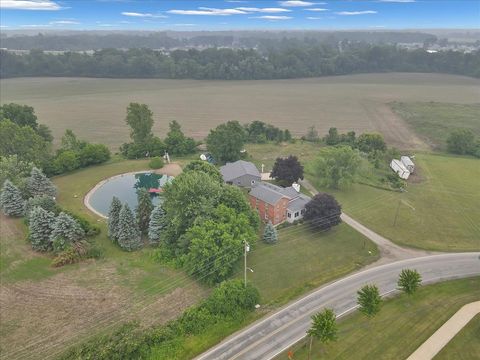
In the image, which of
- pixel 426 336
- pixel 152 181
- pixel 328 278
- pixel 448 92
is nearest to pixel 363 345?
pixel 426 336

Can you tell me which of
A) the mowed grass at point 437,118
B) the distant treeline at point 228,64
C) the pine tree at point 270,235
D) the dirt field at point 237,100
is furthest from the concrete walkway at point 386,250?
the distant treeline at point 228,64

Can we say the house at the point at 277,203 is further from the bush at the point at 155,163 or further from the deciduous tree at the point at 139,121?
the deciduous tree at the point at 139,121

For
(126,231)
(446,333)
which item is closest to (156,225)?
(126,231)

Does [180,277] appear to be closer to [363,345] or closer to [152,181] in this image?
[363,345]

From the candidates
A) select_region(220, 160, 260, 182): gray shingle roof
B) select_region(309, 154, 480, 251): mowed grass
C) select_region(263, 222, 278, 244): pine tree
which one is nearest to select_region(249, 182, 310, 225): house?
select_region(263, 222, 278, 244): pine tree

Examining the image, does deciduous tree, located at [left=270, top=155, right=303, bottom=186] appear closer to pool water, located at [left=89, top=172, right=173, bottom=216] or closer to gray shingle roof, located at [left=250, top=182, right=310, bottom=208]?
gray shingle roof, located at [left=250, top=182, right=310, bottom=208]
